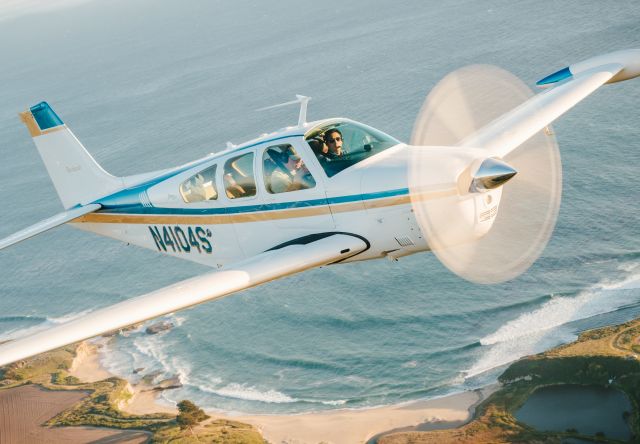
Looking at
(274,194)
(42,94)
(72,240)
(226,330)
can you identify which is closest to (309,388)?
(226,330)

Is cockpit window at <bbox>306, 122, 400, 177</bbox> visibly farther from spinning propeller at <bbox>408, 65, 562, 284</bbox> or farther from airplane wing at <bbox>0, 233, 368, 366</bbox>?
airplane wing at <bbox>0, 233, 368, 366</bbox>

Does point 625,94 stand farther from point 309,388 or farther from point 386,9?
point 386,9

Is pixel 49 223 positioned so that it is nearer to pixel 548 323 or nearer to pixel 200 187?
pixel 200 187

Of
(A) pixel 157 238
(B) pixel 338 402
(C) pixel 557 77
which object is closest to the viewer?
(A) pixel 157 238

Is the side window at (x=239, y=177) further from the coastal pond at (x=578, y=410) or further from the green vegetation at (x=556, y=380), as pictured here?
the coastal pond at (x=578, y=410)

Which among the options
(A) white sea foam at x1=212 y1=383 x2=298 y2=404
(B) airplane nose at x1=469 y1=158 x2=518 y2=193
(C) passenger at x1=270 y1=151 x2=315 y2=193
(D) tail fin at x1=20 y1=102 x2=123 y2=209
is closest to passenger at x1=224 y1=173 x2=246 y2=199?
(C) passenger at x1=270 y1=151 x2=315 y2=193

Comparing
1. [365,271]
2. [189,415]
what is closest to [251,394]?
[189,415]

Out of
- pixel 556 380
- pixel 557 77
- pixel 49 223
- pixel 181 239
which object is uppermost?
pixel 49 223
